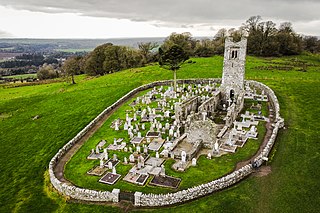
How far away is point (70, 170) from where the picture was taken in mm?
23766

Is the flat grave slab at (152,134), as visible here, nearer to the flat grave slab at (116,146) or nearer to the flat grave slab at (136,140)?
the flat grave slab at (136,140)

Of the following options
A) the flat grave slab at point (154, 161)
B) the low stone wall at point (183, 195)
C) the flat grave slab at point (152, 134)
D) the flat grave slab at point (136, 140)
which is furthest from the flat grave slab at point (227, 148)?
the flat grave slab at point (136, 140)

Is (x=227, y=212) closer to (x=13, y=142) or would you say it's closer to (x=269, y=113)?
(x=269, y=113)

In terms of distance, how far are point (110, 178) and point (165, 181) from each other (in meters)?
4.52

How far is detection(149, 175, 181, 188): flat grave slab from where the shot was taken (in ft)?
66.2

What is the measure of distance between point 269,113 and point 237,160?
1352 centimetres

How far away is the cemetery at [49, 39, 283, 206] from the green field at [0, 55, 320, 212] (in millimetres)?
1103

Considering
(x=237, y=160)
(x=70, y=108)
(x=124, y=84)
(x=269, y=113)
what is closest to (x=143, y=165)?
(x=237, y=160)

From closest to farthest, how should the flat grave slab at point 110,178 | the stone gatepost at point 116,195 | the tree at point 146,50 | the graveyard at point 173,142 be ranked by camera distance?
the stone gatepost at point 116,195 < the flat grave slab at point 110,178 < the graveyard at point 173,142 < the tree at point 146,50

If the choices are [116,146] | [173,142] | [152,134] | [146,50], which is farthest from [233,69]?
[146,50]

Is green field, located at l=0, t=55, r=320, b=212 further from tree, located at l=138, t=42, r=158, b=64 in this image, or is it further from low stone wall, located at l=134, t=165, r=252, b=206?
tree, located at l=138, t=42, r=158, b=64

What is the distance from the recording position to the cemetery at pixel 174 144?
20219 millimetres

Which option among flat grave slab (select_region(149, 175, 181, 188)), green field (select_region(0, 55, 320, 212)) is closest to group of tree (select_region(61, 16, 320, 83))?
green field (select_region(0, 55, 320, 212))

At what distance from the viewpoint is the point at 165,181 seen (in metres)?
20.7
